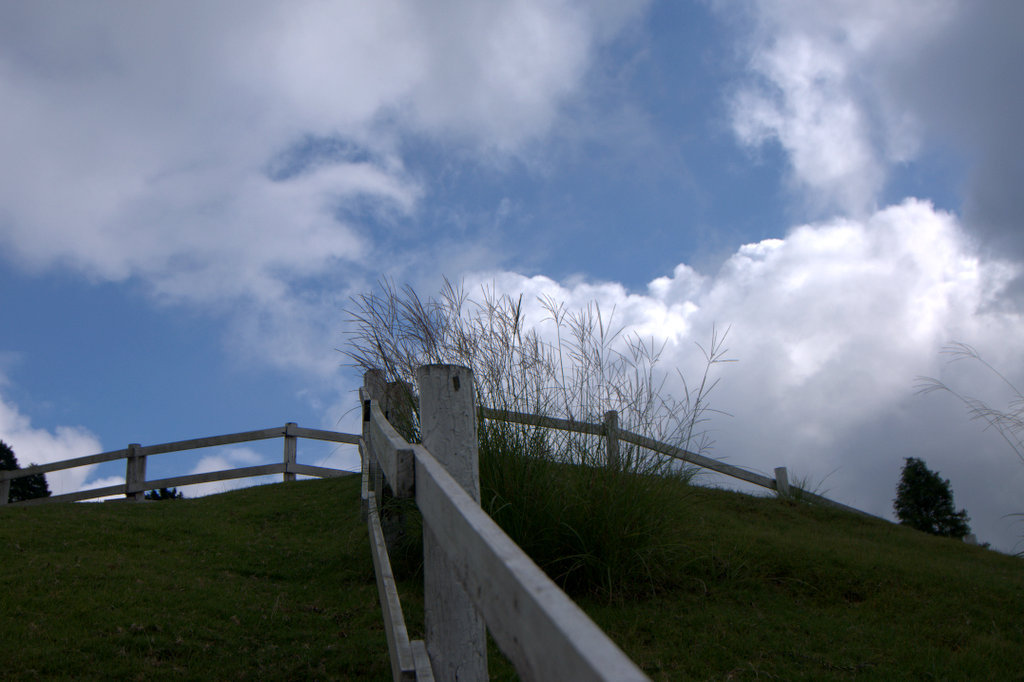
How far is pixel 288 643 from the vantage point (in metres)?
3.95

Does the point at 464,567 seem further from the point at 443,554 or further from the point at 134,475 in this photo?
the point at 134,475

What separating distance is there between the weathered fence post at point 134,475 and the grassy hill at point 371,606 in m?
4.12

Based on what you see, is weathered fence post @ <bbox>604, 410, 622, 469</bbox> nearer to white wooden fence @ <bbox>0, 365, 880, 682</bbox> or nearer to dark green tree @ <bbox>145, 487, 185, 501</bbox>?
white wooden fence @ <bbox>0, 365, 880, 682</bbox>

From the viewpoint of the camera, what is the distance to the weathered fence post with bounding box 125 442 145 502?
1073 cm

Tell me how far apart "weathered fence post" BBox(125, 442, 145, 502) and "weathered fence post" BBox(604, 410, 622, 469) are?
852 cm

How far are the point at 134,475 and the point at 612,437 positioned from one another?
8.72 meters

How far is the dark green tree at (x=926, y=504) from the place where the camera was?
30.0 ft

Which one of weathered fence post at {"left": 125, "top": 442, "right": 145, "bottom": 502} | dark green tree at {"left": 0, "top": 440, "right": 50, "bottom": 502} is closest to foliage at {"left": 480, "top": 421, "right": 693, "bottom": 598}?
weathered fence post at {"left": 125, "top": 442, "right": 145, "bottom": 502}

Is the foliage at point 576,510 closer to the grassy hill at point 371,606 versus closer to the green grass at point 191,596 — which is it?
the grassy hill at point 371,606

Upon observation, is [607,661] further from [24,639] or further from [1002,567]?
[1002,567]

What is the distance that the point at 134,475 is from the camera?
10.8m

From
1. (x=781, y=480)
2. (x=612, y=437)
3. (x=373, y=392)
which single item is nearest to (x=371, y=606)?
(x=373, y=392)

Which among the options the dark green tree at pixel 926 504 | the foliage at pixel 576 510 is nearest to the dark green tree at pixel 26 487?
the foliage at pixel 576 510

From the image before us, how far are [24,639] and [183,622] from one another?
73 cm
